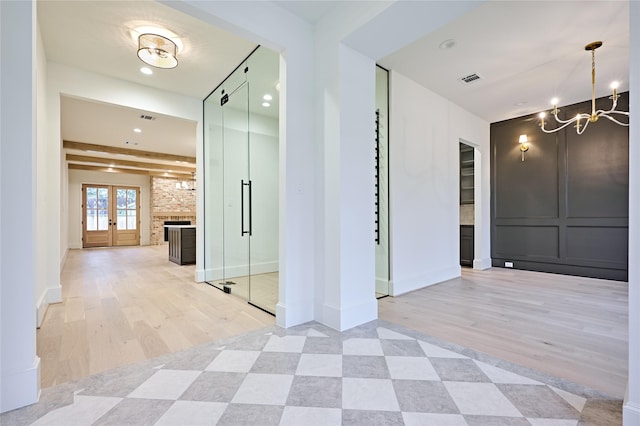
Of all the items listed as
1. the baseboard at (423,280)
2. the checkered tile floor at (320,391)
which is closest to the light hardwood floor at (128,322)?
the checkered tile floor at (320,391)

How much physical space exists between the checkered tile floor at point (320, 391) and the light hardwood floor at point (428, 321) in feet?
0.96

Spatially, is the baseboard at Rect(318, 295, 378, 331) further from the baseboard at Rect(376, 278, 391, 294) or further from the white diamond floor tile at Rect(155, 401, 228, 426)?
the white diamond floor tile at Rect(155, 401, 228, 426)

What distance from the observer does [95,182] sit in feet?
35.7

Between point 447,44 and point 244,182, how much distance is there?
2826 mm

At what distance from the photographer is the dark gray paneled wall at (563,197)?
470 cm

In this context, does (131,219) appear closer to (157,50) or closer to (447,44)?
(157,50)

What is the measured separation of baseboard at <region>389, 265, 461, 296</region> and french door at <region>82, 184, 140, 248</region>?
37.0 feet

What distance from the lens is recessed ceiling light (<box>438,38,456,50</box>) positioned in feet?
10.4

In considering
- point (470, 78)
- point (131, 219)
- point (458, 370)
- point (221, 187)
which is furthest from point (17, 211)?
point (131, 219)

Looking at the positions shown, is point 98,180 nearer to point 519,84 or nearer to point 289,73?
point 289,73

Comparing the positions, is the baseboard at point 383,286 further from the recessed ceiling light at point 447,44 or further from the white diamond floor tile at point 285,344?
the recessed ceiling light at point 447,44

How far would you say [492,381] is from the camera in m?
1.76

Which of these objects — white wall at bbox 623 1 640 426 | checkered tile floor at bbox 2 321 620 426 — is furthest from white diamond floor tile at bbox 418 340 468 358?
white wall at bbox 623 1 640 426

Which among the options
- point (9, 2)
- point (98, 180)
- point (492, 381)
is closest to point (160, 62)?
point (9, 2)
